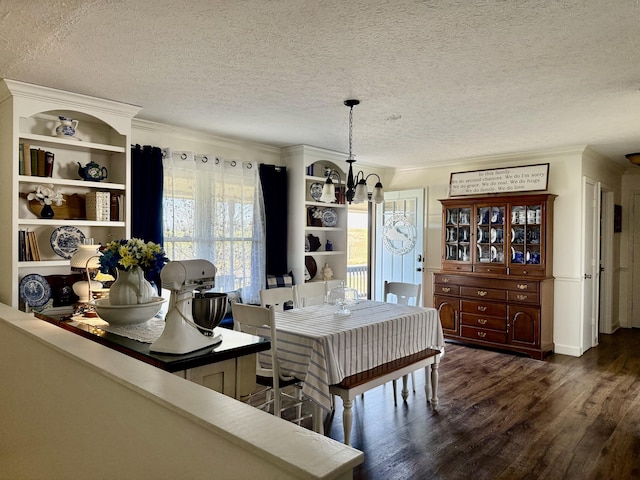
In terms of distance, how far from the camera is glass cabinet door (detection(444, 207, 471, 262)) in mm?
5652

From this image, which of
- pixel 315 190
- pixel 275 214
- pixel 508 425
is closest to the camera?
pixel 508 425

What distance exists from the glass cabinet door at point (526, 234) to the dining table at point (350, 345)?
2149 mm

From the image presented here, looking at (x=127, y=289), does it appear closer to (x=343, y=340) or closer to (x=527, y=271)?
(x=343, y=340)

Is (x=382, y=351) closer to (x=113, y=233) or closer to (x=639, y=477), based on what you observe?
(x=639, y=477)

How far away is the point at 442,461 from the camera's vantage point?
2.67m

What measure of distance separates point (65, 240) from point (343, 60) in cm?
255

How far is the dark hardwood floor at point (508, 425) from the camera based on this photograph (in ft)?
8.55

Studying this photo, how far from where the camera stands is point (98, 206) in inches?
139

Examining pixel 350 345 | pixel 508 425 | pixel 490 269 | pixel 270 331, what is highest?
pixel 490 269

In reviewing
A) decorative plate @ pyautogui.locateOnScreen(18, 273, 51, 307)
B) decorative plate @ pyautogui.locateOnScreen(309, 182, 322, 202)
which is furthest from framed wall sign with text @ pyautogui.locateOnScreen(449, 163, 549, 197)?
decorative plate @ pyautogui.locateOnScreen(18, 273, 51, 307)

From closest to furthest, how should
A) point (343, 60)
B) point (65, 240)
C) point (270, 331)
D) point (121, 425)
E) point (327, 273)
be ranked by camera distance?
point (121, 425), point (343, 60), point (270, 331), point (65, 240), point (327, 273)

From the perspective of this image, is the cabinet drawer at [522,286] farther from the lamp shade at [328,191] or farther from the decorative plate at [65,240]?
the decorative plate at [65,240]

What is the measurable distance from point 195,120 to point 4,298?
2.06 m

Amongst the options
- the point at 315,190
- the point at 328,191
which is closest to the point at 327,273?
the point at 315,190
